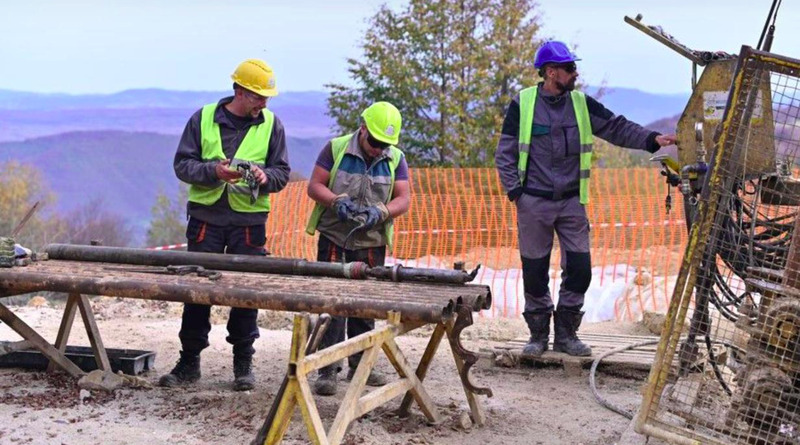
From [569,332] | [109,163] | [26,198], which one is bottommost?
[109,163]

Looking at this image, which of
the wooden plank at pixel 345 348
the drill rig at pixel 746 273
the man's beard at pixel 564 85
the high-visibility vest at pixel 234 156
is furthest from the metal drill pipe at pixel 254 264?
the man's beard at pixel 564 85

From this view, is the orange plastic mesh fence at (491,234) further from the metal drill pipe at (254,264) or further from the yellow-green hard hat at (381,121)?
the metal drill pipe at (254,264)

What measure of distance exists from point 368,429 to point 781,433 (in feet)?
6.76

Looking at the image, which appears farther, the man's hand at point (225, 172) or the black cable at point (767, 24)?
the man's hand at point (225, 172)

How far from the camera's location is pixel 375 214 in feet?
20.8

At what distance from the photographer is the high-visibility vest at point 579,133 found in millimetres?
7020

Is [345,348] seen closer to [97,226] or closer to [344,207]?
[344,207]

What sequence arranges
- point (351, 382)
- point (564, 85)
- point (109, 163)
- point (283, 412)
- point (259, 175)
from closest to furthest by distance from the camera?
point (283, 412), point (351, 382), point (259, 175), point (564, 85), point (109, 163)

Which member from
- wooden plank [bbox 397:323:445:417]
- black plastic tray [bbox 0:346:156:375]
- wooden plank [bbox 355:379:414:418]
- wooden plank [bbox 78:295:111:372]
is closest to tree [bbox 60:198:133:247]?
black plastic tray [bbox 0:346:156:375]

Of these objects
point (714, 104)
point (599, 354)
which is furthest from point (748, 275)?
point (599, 354)

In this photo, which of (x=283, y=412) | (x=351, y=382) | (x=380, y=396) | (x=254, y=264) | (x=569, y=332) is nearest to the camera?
(x=283, y=412)

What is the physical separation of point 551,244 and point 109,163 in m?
39.1

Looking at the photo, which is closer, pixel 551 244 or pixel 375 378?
pixel 375 378

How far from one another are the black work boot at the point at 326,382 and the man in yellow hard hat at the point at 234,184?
0.47m
